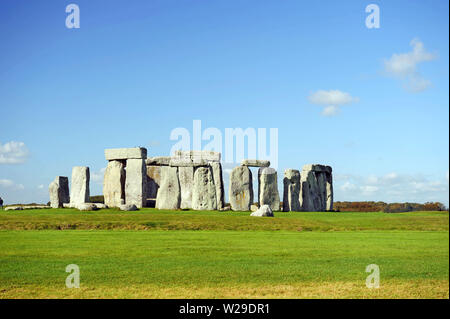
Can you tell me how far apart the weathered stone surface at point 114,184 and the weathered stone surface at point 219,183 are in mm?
5333

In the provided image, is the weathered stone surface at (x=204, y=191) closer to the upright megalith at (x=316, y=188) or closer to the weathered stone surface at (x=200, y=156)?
the weathered stone surface at (x=200, y=156)

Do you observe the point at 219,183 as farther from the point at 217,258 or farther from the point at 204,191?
the point at 217,258

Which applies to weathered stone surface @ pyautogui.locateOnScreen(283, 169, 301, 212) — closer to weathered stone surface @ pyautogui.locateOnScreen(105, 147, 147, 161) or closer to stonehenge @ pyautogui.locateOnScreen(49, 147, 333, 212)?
stonehenge @ pyautogui.locateOnScreen(49, 147, 333, 212)

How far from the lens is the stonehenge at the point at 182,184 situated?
28047 mm

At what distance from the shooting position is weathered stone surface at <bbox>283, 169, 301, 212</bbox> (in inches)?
1220

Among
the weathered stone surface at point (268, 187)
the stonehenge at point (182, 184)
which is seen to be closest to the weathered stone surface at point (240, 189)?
the stonehenge at point (182, 184)

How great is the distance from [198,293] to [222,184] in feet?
67.4

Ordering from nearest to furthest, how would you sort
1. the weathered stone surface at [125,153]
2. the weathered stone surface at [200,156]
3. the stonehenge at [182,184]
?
1. the stonehenge at [182,184]
2. the weathered stone surface at [125,153]
3. the weathered stone surface at [200,156]

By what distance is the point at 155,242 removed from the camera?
14477 millimetres

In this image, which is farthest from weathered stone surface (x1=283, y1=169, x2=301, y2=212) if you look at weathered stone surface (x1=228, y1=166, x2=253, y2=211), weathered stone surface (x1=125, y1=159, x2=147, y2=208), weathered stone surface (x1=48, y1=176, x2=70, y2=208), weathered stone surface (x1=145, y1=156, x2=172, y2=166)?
weathered stone surface (x1=48, y1=176, x2=70, y2=208)

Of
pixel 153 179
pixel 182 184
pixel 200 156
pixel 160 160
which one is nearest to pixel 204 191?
pixel 182 184

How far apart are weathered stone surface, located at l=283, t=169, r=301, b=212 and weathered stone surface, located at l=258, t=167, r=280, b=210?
155 cm
